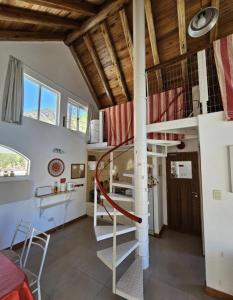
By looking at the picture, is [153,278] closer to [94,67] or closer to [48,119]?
[48,119]

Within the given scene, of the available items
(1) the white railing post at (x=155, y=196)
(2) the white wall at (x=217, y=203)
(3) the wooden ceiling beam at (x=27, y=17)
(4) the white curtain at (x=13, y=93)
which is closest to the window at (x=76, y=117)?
(4) the white curtain at (x=13, y=93)

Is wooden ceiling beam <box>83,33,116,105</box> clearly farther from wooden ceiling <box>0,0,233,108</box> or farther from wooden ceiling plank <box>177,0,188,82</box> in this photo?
wooden ceiling plank <box>177,0,188,82</box>

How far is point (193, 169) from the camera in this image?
4598 mm

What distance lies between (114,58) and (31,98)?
8.63 ft

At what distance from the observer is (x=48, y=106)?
4.59 metres

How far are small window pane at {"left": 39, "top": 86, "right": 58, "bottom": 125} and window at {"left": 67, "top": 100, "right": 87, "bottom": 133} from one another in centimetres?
55

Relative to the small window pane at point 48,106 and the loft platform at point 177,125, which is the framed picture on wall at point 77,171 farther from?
the loft platform at point 177,125

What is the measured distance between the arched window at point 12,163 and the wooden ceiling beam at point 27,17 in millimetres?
2421

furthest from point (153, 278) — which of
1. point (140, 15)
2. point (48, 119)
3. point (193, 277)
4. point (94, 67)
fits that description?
point (94, 67)

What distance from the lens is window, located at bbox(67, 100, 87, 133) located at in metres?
5.33

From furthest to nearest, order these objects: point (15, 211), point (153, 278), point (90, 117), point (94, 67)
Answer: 1. point (90, 117)
2. point (94, 67)
3. point (15, 211)
4. point (153, 278)

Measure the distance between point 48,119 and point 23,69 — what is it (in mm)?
1287

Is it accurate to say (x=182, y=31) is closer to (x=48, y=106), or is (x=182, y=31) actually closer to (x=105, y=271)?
(x=48, y=106)

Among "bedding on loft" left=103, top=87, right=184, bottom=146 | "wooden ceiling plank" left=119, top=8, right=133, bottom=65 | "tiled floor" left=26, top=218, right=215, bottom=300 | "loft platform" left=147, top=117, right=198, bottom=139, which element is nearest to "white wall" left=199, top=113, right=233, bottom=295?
"loft platform" left=147, top=117, right=198, bottom=139
